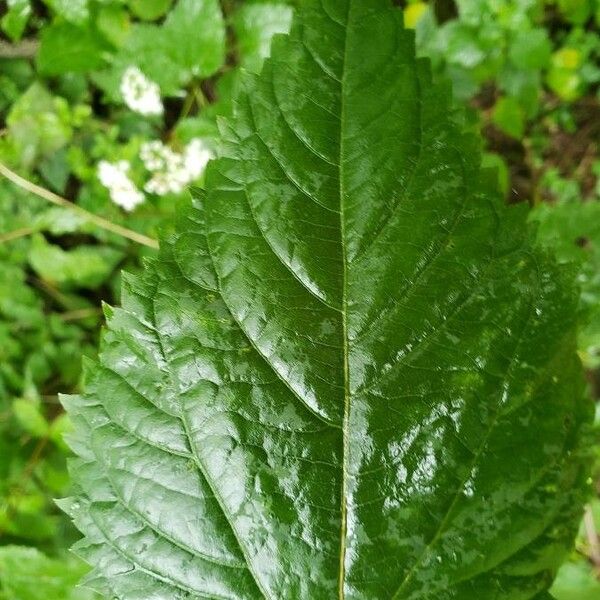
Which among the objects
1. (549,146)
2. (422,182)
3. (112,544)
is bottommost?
(112,544)

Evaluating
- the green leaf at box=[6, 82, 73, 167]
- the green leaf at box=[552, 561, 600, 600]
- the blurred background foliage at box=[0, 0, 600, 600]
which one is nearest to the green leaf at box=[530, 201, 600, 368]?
the blurred background foliage at box=[0, 0, 600, 600]

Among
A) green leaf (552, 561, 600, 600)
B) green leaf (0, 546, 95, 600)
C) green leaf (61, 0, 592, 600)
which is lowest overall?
green leaf (552, 561, 600, 600)

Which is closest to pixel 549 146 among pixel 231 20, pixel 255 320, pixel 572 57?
pixel 572 57

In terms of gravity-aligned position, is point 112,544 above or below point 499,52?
below

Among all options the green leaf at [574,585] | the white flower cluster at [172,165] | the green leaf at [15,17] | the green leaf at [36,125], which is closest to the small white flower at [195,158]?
the white flower cluster at [172,165]

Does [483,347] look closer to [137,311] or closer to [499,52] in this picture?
[137,311]

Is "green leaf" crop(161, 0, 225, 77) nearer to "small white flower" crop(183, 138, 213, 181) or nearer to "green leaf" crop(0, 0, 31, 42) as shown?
"small white flower" crop(183, 138, 213, 181)

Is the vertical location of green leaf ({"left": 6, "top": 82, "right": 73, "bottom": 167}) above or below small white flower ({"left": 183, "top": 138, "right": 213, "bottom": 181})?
above
